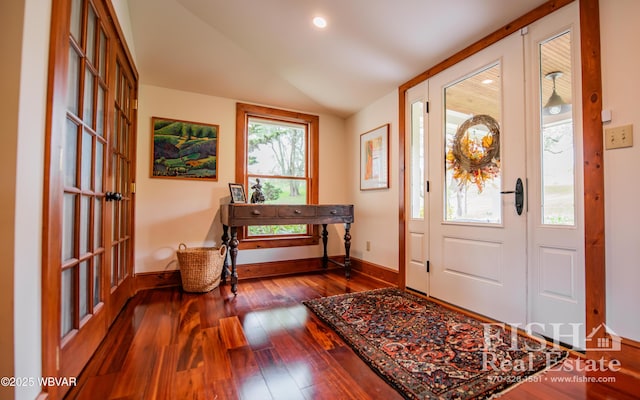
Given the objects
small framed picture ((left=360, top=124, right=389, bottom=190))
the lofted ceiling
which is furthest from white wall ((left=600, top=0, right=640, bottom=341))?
small framed picture ((left=360, top=124, right=389, bottom=190))

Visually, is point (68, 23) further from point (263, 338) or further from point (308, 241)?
point (308, 241)

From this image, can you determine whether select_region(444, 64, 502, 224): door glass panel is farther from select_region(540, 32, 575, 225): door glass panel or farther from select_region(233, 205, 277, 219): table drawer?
select_region(233, 205, 277, 219): table drawer

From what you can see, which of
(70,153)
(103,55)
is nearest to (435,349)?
(70,153)

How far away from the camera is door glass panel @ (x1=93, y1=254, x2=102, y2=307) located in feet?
5.32

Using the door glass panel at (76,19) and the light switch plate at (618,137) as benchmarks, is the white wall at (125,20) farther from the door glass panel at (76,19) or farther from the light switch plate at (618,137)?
the light switch plate at (618,137)

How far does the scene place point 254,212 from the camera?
273cm

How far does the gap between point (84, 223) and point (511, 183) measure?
2633mm

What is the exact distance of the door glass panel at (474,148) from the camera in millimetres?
2062

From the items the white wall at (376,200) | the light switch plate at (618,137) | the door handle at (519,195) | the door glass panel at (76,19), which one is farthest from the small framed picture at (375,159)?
the door glass panel at (76,19)

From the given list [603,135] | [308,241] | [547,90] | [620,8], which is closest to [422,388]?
[603,135]

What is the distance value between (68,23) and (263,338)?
1872mm

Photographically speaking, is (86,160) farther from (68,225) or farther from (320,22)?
(320,22)

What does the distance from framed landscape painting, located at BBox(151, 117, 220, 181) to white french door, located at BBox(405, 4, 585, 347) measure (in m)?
2.29

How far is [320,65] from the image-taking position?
279 cm
